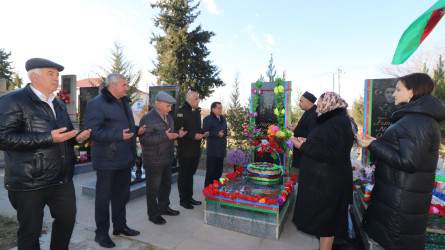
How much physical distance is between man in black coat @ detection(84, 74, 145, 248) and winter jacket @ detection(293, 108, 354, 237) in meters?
2.10

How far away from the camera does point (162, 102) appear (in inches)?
144

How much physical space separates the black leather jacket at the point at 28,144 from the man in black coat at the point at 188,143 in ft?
7.28

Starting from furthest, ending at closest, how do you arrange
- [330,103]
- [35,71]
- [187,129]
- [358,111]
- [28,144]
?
[358,111] → [187,129] → [330,103] → [35,71] → [28,144]

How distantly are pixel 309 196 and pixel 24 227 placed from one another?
2636mm

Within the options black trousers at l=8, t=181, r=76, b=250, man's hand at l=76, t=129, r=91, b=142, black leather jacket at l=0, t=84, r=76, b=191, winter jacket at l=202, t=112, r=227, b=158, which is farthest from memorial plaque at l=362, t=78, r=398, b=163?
black leather jacket at l=0, t=84, r=76, b=191

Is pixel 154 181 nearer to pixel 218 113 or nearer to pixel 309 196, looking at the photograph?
pixel 218 113

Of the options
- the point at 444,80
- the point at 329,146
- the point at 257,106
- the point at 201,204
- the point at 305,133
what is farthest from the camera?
the point at 444,80

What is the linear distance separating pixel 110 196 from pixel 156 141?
3.01 ft

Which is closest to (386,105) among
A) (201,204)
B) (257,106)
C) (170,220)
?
(257,106)

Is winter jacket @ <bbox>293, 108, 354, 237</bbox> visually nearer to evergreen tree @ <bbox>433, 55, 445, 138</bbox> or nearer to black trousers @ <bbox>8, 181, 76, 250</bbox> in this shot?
black trousers @ <bbox>8, 181, 76, 250</bbox>

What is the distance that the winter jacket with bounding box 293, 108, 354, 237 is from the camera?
2.40m

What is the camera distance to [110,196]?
3139mm

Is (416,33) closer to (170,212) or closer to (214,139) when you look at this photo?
(214,139)

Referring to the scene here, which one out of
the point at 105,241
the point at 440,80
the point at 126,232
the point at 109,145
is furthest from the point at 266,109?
the point at 440,80
